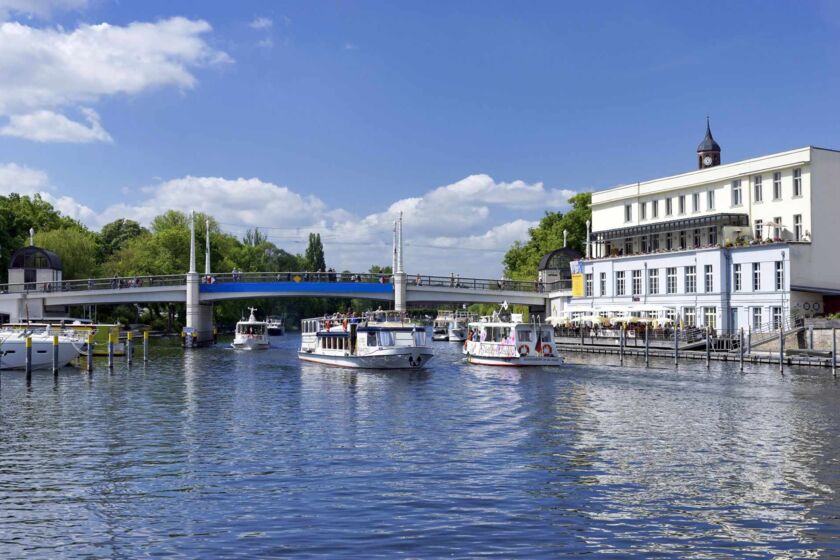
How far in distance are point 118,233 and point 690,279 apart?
110 meters

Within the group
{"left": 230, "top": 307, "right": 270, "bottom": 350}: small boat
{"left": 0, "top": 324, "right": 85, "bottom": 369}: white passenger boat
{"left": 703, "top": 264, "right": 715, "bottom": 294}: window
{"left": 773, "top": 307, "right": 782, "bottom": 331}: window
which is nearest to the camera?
{"left": 0, "top": 324, "right": 85, "bottom": 369}: white passenger boat

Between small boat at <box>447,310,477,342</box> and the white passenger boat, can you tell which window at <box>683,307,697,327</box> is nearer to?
small boat at <box>447,310,477,342</box>

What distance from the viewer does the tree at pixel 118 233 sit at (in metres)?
157

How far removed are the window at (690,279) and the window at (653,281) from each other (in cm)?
486

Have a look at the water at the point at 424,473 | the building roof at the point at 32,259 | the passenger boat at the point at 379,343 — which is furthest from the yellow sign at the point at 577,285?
the building roof at the point at 32,259

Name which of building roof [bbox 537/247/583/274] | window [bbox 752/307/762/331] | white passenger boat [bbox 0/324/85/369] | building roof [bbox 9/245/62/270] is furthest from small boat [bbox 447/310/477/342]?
white passenger boat [bbox 0/324/85/369]

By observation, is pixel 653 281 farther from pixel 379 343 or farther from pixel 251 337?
pixel 251 337

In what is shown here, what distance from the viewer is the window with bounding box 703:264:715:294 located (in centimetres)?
8475

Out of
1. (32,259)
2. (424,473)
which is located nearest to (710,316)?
(424,473)

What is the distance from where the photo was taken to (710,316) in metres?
84.8

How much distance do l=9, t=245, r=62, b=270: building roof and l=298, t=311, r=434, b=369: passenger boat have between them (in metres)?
49.6

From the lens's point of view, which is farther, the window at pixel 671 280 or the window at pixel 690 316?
the window at pixel 671 280

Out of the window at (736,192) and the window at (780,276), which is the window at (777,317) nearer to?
the window at (780,276)

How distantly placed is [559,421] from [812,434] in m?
9.71
